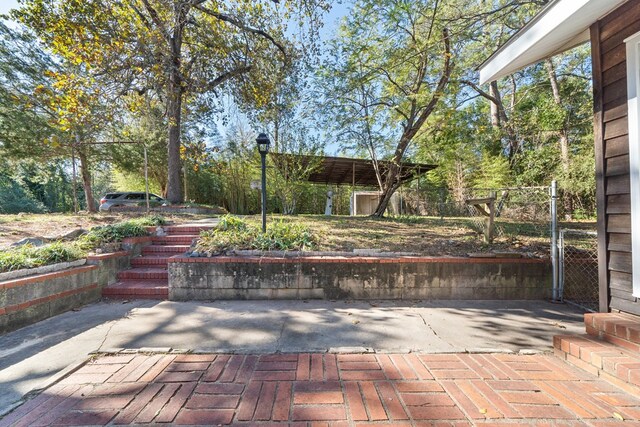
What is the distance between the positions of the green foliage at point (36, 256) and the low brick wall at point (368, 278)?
1278mm

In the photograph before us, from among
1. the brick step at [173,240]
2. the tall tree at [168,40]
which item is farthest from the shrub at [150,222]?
the tall tree at [168,40]

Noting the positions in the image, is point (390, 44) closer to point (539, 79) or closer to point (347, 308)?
point (347, 308)

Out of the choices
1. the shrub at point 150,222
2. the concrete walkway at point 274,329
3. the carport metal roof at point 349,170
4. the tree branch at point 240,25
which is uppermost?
the tree branch at point 240,25

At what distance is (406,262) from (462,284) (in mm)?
808

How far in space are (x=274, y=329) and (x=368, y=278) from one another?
1.47 metres

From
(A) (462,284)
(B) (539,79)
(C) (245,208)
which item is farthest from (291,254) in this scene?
(B) (539,79)

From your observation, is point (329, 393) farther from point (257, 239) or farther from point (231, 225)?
point (231, 225)

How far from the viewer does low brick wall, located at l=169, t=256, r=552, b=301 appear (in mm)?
3488

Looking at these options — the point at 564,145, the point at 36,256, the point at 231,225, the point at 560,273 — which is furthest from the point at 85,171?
the point at 564,145

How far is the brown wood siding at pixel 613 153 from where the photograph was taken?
6.71 feet

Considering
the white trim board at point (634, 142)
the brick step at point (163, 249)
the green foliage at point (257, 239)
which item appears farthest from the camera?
the brick step at point (163, 249)

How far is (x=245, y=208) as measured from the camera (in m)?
12.2

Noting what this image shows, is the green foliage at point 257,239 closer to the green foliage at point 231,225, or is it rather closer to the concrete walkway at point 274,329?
the green foliage at point 231,225

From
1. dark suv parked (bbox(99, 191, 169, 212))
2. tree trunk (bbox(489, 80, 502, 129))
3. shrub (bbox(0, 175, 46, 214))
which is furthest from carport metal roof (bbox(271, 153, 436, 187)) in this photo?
shrub (bbox(0, 175, 46, 214))
